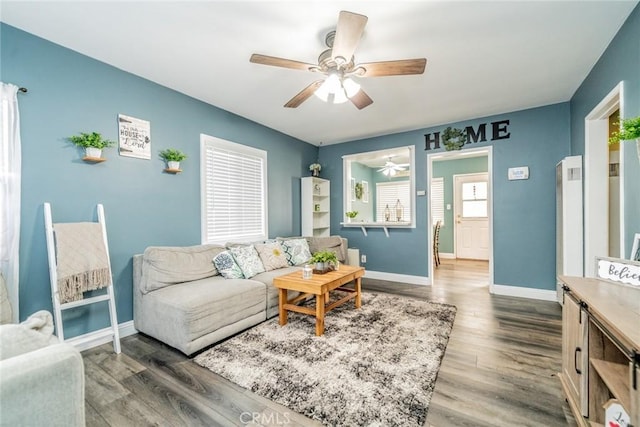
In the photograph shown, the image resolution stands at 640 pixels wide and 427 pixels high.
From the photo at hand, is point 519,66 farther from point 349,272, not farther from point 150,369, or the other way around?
point 150,369

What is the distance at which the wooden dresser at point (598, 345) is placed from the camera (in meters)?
1.03

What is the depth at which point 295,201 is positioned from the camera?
5.06 m

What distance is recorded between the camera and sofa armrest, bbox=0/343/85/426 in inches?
32.1

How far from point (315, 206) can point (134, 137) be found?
3.16 meters

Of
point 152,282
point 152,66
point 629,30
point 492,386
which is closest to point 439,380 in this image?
point 492,386

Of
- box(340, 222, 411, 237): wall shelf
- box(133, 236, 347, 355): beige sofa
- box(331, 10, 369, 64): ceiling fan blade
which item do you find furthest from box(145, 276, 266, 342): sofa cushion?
box(340, 222, 411, 237): wall shelf

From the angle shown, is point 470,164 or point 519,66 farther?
point 470,164

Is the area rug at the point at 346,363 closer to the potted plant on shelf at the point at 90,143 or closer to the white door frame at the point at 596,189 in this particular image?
the white door frame at the point at 596,189

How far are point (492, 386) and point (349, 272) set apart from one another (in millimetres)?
1585

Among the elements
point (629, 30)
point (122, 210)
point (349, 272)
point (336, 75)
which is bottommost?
point (349, 272)

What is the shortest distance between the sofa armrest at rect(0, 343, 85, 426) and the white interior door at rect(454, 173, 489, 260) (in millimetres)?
7383

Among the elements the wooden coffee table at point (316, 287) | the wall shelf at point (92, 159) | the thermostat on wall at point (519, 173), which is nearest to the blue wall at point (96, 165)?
the wall shelf at point (92, 159)

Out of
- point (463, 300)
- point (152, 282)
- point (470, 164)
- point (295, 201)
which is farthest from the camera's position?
point (470, 164)

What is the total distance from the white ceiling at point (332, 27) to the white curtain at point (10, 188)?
64cm
